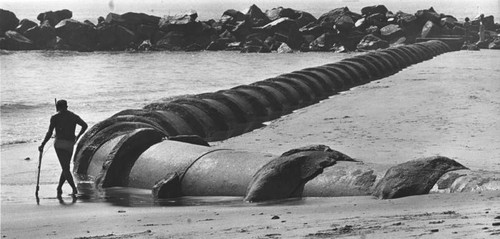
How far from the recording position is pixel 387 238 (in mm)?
5320

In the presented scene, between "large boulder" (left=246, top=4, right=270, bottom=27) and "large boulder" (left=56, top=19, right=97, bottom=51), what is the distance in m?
9.08

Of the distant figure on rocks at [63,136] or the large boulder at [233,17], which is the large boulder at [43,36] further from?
the distant figure on rocks at [63,136]

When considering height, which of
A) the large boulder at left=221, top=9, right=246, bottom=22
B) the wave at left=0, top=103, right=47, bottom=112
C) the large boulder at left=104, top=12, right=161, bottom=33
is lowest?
the wave at left=0, top=103, right=47, bottom=112

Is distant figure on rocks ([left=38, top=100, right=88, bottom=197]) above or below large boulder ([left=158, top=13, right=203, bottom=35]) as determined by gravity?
below

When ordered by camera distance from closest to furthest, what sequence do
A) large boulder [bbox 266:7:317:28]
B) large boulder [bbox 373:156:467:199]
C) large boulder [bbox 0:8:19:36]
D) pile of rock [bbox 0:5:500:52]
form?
large boulder [bbox 373:156:467:199]
pile of rock [bbox 0:5:500:52]
large boulder [bbox 266:7:317:28]
large boulder [bbox 0:8:19:36]

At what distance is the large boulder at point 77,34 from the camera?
5122cm

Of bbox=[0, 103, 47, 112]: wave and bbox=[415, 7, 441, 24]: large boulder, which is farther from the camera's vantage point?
bbox=[415, 7, 441, 24]: large boulder

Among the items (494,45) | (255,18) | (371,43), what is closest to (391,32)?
(371,43)

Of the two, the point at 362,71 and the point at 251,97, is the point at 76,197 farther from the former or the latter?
the point at 362,71

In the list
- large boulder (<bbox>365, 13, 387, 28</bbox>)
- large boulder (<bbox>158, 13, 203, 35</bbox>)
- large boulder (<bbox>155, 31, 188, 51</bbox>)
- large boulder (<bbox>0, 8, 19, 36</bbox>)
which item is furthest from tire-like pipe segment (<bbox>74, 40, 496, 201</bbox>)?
large boulder (<bbox>0, 8, 19, 36</bbox>)

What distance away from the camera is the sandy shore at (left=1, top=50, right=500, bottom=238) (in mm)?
6023

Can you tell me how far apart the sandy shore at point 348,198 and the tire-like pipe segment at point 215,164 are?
25 centimetres

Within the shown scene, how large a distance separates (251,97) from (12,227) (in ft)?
32.0

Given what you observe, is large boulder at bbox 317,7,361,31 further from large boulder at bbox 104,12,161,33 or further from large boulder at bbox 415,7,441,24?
large boulder at bbox 104,12,161,33
